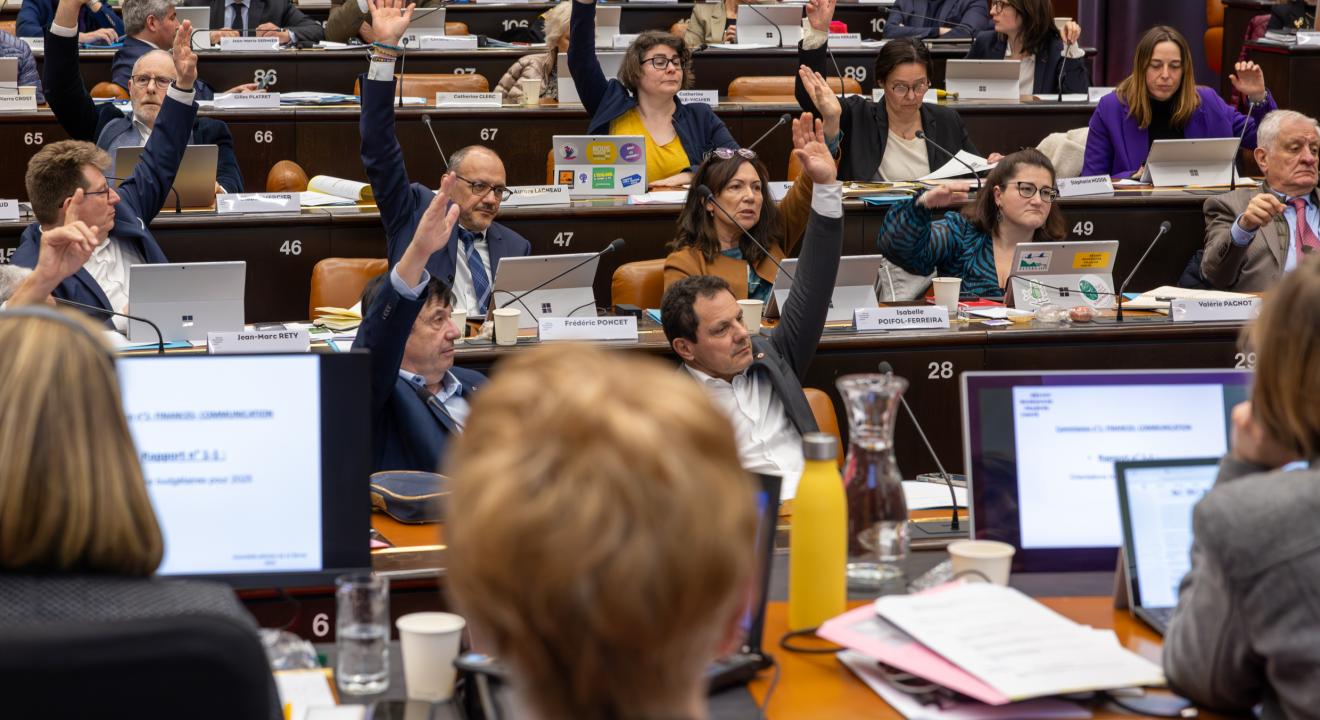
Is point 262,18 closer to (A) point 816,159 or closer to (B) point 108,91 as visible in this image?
(B) point 108,91

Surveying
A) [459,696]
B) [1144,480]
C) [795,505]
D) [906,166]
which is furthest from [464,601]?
[906,166]

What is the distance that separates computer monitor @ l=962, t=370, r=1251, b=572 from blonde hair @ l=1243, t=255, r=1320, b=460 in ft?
2.05

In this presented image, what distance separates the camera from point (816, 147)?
3701mm

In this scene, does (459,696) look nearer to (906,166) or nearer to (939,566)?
(939,566)

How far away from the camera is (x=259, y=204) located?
205 inches

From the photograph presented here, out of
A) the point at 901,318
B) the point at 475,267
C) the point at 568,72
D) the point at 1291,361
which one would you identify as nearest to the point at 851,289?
the point at 901,318

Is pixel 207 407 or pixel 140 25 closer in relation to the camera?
pixel 207 407

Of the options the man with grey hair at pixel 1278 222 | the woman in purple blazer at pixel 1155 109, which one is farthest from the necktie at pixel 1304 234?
the woman in purple blazer at pixel 1155 109

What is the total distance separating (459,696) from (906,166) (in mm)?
4523

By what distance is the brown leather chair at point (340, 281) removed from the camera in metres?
4.52

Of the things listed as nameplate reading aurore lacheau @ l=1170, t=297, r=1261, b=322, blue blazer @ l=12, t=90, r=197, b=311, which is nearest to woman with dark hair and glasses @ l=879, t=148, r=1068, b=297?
nameplate reading aurore lacheau @ l=1170, t=297, r=1261, b=322

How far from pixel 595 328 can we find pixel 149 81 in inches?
95.2

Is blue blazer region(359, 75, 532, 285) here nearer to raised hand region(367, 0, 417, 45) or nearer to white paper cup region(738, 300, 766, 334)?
raised hand region(367, 0, 417, 45)

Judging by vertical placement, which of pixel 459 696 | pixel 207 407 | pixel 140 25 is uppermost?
pixel 140 25
